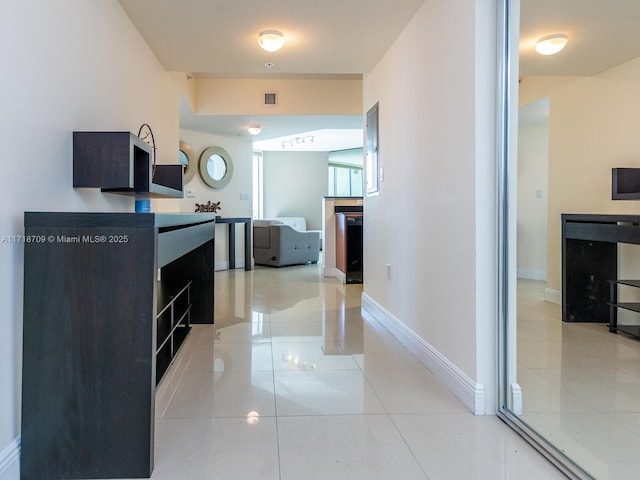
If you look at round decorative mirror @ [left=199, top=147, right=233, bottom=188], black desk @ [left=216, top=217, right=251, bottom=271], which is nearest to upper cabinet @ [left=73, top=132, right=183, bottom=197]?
round decorative mirror @ [left=199, top=147, right=233, bottom=188]

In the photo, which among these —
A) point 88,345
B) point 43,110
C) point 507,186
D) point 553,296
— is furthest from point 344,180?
point 88,345

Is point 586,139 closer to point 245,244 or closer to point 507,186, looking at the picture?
point 507,186

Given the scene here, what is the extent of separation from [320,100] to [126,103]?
10.4ft

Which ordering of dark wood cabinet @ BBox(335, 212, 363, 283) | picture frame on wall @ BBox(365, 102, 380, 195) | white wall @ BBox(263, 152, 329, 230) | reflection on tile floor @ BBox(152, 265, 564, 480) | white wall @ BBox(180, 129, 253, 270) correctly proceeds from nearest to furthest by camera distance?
reflection on tile floor @ BBox(152, 265, 564, 480) < picture frame on wall @ BBox(365, 102, 380, 195) < dark wood cabinet @ BBox(335, 212, 363, 283) < white wall @ BBox(180, 129, 253, 270) < white wall @ BBox(263, 152, 329, 230)

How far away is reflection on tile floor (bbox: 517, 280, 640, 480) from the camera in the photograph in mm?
1458

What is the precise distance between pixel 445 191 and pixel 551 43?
0.76 m

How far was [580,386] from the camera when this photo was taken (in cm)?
190

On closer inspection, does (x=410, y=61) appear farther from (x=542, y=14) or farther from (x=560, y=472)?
(x=560, y=472)

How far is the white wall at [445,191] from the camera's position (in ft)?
6.01

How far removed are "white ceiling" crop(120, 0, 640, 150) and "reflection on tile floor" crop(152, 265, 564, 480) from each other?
1.45 m

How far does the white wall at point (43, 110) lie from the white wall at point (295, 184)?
23.6 feet

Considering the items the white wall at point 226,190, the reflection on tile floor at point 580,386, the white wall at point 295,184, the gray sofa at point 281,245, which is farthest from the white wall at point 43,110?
the white wall at point 295,184

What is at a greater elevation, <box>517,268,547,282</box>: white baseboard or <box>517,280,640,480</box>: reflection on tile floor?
<box>517,268,547,282</box>: white baseboard

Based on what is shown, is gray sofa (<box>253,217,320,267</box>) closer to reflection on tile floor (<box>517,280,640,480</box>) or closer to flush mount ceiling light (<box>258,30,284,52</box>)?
flush mount ceiling light (<box>258,30,284,52</box>)
